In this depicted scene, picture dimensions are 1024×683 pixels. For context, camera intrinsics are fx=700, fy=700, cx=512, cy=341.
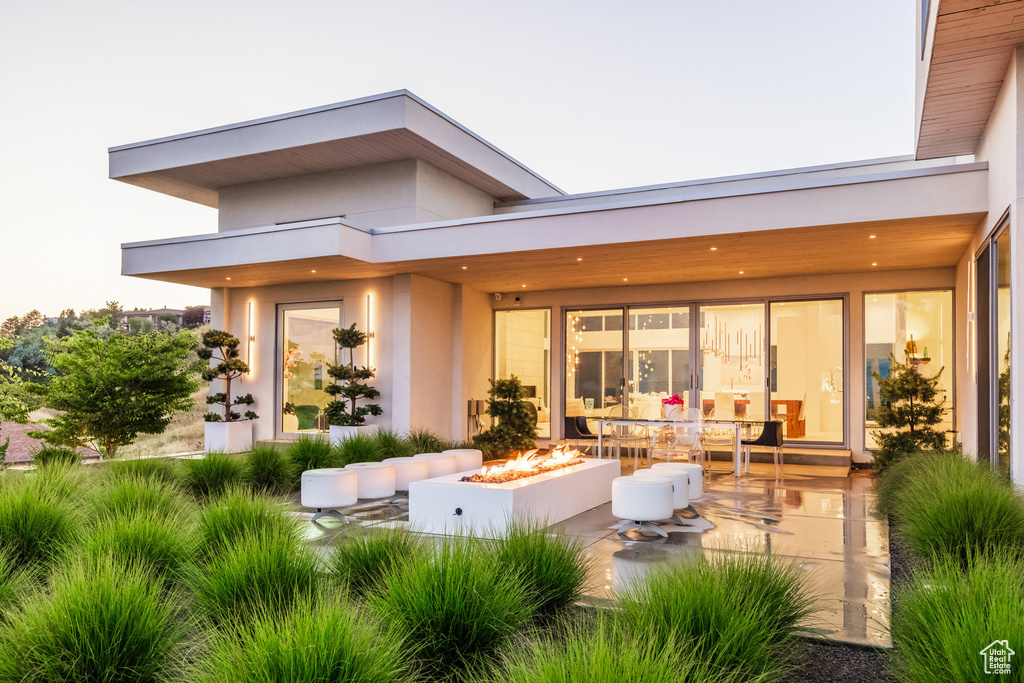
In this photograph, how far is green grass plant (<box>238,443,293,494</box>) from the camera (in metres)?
8.48

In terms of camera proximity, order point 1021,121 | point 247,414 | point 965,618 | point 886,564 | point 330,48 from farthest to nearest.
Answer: point 330,48 < point 247,414 < point 1021,121 < point 886,564 < point 965,618

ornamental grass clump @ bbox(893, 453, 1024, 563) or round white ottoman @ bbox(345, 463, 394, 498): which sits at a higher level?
ornamental grass clump @ bbox(893, 453, 1024, 563)

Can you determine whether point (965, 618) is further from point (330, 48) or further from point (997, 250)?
point (330, 48)

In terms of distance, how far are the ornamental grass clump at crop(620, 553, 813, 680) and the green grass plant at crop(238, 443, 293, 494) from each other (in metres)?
6.16

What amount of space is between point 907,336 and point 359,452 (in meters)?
9.27

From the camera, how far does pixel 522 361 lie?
1455 centimetres

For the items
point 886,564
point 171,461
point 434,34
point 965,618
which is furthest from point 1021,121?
point 434,34

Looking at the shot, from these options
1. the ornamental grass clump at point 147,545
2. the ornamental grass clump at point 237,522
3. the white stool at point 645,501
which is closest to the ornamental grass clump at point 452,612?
the ornamental grass clump at point 237,522

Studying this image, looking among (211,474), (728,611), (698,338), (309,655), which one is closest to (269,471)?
(211,474)

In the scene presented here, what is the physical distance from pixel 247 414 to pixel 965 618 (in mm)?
12922

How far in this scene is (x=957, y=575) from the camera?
3.26 m

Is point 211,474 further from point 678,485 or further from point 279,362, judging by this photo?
point 279,362

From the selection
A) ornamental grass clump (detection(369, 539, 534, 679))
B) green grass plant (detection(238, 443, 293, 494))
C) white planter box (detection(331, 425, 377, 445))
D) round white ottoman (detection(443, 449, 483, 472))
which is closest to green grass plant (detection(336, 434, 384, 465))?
green grass plant (detection(238, 443, 293, 494))

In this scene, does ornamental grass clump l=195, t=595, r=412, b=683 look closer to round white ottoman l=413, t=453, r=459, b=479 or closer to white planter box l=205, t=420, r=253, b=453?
round white ottoman l=413, t=453, r=459, b=479
